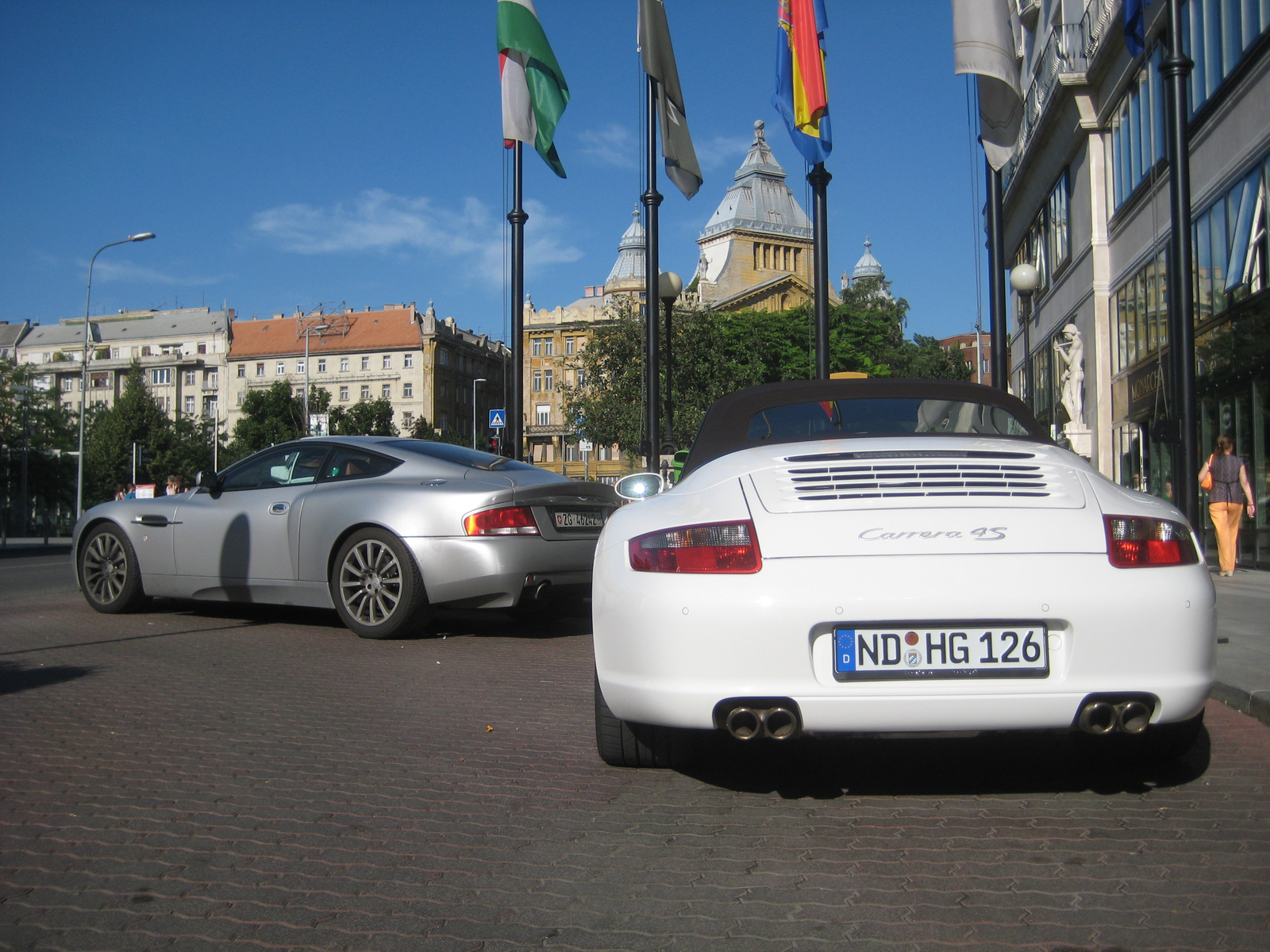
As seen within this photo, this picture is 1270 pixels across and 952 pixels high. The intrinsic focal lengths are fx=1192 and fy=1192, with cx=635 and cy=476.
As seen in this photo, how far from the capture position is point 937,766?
432 cm

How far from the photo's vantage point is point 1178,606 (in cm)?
342

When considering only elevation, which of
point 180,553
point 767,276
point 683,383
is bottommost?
point 180,553

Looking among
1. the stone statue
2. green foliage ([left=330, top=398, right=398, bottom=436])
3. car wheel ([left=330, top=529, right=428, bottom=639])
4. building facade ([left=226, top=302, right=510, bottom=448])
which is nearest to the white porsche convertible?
car wheel ([left=330, top=529, right=428, bottom=639])

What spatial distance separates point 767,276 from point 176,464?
188ft

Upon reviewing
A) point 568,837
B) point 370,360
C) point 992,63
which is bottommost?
point 568,837

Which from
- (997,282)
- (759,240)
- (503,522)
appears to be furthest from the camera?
(759,240)

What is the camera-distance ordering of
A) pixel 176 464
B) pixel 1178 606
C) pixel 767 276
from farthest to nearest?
pixel 767 276, pixel 176 464, pixel 1178 606

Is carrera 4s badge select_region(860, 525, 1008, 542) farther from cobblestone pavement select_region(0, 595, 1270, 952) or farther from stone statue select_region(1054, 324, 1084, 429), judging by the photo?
stone statue select_region(1054, 324, 1084, 429)

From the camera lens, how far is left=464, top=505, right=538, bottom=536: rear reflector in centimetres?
771

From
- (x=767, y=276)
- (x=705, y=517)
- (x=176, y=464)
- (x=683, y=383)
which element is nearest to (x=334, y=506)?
(x=705, y=517)

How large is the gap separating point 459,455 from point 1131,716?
6031mm

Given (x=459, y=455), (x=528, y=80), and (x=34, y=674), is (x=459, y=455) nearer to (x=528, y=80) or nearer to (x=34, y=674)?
(x=34, y=674)

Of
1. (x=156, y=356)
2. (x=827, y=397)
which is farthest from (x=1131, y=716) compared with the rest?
(x=156, y=356)

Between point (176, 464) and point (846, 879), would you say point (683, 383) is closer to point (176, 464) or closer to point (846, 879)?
point (846, 879)
